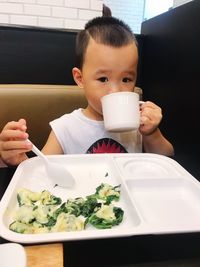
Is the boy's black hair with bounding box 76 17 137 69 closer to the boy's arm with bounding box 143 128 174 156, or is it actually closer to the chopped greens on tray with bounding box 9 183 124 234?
the boy's arm with bounding box 143 128 174 156

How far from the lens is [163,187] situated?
1.90ft

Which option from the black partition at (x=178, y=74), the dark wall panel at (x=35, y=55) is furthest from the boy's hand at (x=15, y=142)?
the dark wall panel at (x=35, y=55)

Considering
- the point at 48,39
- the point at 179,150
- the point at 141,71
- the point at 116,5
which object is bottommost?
the point at 179,150

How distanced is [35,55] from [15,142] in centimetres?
105


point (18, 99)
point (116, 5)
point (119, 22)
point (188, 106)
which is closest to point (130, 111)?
point (119, 22)

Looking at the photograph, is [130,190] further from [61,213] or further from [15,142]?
[15,142]

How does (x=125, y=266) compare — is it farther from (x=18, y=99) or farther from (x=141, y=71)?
(x=141, y=71)

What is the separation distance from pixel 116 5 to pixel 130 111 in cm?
445

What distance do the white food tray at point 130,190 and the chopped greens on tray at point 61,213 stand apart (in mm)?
14

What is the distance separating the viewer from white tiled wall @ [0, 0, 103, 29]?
186cm

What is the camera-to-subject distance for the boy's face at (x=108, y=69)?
2.78ft

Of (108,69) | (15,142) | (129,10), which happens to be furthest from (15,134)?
(129,10)

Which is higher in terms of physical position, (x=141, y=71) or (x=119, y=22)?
(x=119, y=22)

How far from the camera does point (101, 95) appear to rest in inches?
34.9
